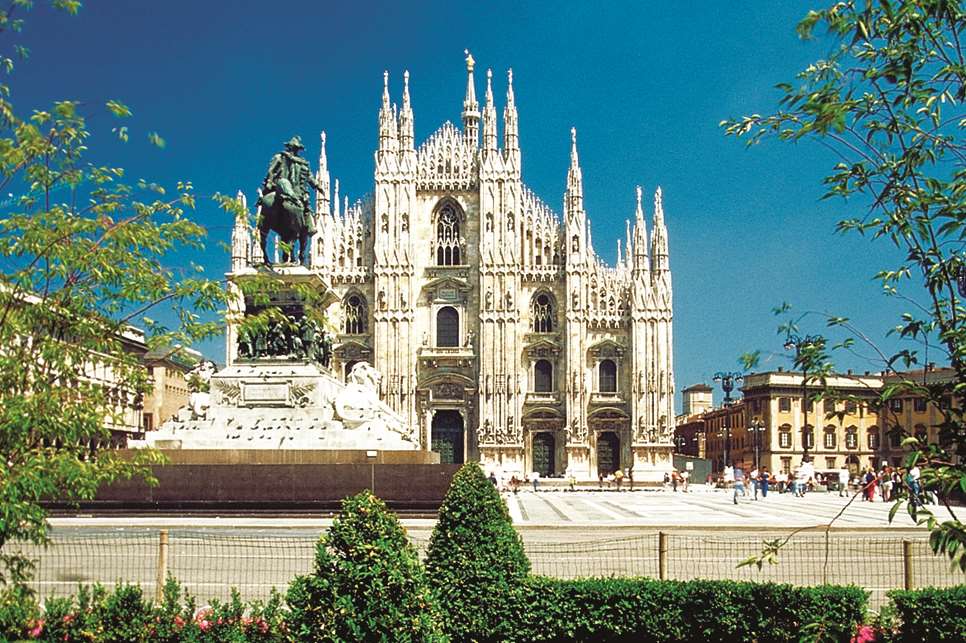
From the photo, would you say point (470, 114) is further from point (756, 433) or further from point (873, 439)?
point (873, 439)

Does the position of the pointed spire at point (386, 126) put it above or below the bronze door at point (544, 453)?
above

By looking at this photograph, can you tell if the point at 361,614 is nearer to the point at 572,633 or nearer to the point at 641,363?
the point at 572,633

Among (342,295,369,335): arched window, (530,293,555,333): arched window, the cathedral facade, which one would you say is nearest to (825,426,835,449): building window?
the cathedral facade

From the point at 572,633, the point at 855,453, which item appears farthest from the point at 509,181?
the point at 572,633

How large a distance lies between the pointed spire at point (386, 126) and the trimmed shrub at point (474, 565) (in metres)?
52.6

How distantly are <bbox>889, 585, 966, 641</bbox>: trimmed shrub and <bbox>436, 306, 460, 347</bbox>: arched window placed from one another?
51.7 metres

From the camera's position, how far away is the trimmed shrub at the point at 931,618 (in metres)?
8.69

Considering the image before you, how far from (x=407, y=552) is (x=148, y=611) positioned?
2.33m

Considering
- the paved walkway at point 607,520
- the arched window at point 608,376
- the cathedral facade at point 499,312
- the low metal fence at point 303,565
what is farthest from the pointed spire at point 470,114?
the low metal fence at point 303,565

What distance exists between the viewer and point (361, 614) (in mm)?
7145

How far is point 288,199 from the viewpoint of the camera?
66.8ft

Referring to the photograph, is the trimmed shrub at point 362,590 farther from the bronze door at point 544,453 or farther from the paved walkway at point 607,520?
the bronze door at point 544,453

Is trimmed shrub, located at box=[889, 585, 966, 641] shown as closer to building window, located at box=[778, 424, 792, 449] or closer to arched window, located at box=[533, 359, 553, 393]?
arched window, located at box=[533, 359, 553, 393]

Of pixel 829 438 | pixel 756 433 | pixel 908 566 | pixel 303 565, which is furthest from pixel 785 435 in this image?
pixel 908 566
